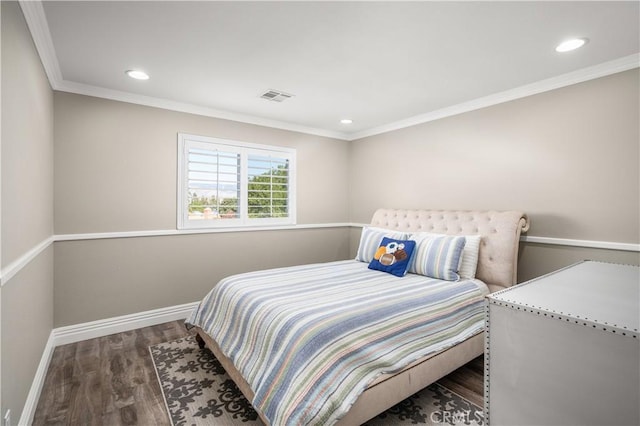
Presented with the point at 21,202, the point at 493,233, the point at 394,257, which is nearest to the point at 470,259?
the point at 493,233

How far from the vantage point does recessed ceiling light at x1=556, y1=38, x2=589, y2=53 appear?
2091mm

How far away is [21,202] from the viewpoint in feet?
5.70

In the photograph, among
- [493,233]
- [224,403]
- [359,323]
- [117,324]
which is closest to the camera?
[359,323]

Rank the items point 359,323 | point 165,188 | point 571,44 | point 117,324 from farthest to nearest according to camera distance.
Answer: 1. point 165,188
2. point 117,324
3. point 571,44
4. point 359,323

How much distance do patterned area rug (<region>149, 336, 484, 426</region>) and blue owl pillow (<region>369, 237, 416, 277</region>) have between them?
3.20 feet

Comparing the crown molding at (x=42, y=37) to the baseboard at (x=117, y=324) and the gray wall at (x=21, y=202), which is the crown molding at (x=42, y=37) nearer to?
the gray wall at (x=21, y=202)

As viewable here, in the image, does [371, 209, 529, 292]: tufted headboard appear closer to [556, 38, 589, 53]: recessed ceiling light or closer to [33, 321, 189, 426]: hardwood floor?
[556, 38, 589, 53]: recessed ceiling light

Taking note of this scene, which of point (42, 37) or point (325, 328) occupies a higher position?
point (42, 37)

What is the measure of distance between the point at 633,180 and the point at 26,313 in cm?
424

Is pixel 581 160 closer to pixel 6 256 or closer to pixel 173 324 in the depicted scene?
pixel 6 256

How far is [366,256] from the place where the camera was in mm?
3406

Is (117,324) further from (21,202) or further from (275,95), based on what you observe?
(275,95)

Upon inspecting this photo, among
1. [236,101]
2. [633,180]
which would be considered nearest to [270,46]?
[236,101]

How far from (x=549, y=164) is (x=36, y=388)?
429 centimetres
